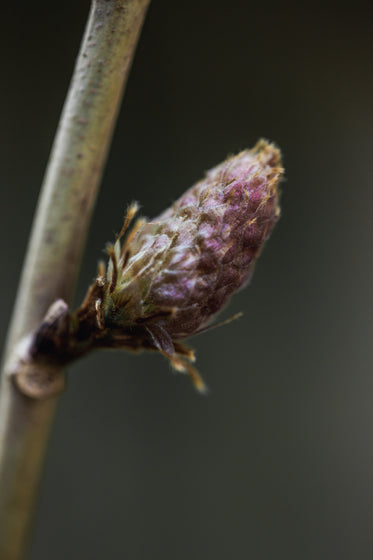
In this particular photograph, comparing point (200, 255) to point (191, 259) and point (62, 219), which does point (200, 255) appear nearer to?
point (191, 259)

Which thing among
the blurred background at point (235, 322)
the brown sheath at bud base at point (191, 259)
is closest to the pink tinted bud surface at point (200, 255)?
the brown sheath at bud base at point (191, 259)

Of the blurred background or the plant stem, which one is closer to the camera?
the plant stem

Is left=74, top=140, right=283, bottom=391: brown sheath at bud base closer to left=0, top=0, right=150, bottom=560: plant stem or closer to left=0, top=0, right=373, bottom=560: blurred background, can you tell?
left=0, top=0, right=150, bottom=560: plant stem

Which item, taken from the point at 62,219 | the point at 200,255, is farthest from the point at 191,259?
the point at 62,219

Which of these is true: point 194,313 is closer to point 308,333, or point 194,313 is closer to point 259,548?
point 308,333

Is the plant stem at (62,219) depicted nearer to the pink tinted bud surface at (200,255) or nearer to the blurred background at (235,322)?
the pink tinted bud surface at (200,255)

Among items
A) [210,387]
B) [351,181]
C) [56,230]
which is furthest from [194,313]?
[351,181]

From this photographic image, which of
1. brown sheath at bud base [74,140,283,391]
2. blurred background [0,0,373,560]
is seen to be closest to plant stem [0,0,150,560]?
brown sheath at bud base [74,140,283,391]
